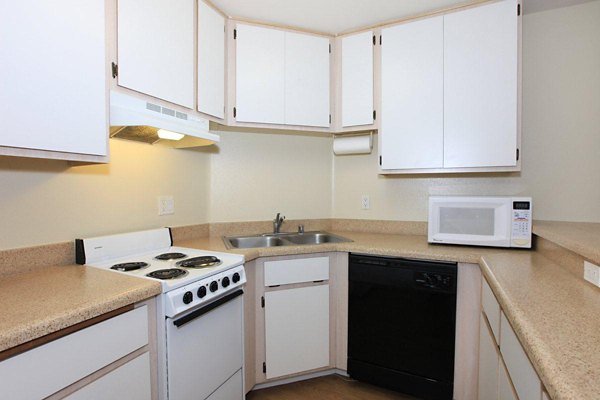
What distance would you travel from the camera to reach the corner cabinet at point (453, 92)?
→ 184 cm

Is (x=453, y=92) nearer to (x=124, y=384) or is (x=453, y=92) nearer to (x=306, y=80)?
(x=306, y=80)

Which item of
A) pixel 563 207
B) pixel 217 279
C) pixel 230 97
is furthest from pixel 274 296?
pixel 563 207

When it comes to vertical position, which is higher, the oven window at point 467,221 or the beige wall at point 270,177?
the beige wall at point 270,177

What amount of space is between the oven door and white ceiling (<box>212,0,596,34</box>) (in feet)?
5.68

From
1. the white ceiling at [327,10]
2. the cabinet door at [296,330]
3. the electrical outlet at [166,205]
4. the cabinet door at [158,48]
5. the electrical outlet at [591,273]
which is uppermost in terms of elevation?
the white ceiling at [327,10]

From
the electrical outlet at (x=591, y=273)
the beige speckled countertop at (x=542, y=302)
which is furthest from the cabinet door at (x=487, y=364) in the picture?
the electrical outlet at (x=591, y=273)

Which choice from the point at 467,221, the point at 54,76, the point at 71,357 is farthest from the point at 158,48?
the point at 467,221

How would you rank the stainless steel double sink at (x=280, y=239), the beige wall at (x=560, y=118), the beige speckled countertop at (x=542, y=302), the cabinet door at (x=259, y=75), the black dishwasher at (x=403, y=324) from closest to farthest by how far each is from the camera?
the beige speckled countertop at (x=542, y=302), the black dishwasher at (x=403, y=324), the beige wall at (x=560, y=118), the cabinet door at (x=259, y=75), the stainless steel double sink at (x=280, y=239)

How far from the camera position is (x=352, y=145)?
2393 millimetres

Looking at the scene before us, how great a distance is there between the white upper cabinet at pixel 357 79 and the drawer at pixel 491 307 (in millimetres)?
1270

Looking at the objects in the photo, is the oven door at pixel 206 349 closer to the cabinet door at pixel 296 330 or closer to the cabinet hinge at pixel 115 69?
the cabinet door at pixel 296 330

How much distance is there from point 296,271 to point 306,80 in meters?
1.33

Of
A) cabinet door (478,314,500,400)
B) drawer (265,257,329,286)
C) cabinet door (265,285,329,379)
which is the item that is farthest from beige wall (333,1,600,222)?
cabinet door (265,285,329,379)

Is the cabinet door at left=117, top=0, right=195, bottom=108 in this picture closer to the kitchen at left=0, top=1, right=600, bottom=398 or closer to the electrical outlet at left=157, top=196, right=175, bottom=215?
the kitchen at left=0, top=1, right=600, bottom=398
